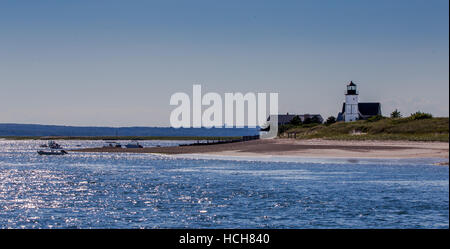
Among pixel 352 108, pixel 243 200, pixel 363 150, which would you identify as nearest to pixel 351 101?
pixel 352 108

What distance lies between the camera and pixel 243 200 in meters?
33.9

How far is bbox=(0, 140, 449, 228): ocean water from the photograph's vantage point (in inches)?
1024

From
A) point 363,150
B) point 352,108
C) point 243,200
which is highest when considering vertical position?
point 352,108

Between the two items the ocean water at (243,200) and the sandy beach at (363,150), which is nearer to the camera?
the ocean water at (243,200)

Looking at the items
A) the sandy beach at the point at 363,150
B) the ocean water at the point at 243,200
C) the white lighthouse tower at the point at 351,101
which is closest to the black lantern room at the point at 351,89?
the white lighthouse tower at the point at 351,101

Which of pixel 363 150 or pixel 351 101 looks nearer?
pixel 363 150

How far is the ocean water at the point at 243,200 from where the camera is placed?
26000 mm

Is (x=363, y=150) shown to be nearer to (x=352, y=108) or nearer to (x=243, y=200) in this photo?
(x=243, y=200)

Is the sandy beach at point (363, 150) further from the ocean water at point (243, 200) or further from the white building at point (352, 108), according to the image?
the white building at point (352, 108)

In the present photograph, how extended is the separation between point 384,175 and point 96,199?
23699mm

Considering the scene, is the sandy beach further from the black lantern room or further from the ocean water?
the black lantern room

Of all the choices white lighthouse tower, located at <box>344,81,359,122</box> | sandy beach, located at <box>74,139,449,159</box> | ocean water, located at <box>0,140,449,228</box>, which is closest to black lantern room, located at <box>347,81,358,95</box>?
white lighthouse tower, located at <box>344,81,359,122</box>

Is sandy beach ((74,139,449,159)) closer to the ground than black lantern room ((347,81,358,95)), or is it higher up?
closer to the ground
